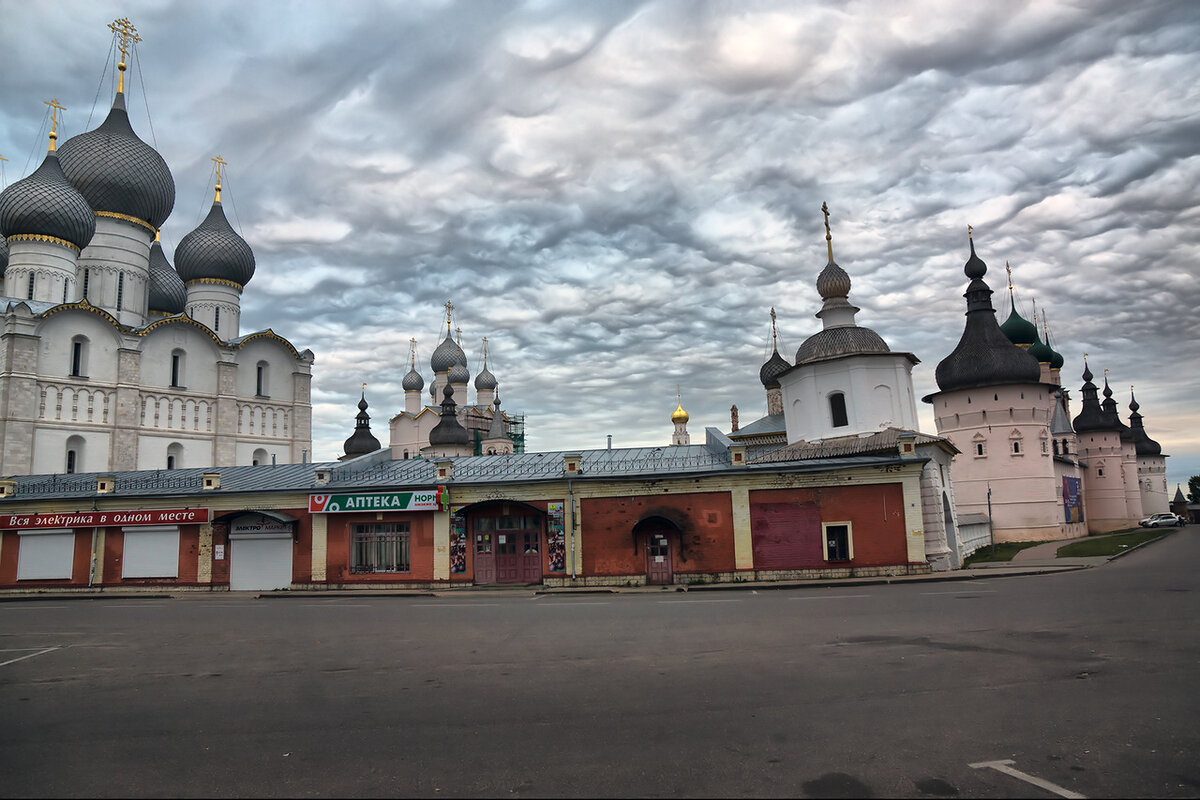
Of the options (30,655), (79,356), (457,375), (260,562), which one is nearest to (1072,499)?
(260,562)

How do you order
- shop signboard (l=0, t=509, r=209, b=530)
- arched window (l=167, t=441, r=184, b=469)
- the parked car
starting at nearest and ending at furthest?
1. shop signboard (l=0, t=509, r=209, b=530)
2. arched window (l=167, t=441, r=184, b=469)
3. the parked car

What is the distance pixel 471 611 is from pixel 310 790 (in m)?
12.7

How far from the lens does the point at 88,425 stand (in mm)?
38312

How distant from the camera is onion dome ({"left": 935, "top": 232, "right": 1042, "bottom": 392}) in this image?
1577 inches

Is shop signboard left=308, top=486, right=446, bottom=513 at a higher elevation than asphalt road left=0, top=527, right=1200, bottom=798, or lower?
higher

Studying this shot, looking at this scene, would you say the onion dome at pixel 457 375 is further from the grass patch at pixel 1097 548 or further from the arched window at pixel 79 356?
the grass patch at pixel 1097 548

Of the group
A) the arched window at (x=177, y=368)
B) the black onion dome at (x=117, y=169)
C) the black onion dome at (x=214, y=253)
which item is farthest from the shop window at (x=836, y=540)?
the black onion dome at (x=117, y=169)

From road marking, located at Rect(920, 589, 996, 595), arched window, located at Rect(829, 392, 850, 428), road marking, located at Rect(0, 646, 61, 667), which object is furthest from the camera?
arched window, located at Rect(829, 392, 850, 428)

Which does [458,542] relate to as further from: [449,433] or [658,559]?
[449,433]

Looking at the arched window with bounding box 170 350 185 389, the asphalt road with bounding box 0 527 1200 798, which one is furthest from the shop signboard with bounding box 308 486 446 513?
the arched window with bounding box 170 350 185 389

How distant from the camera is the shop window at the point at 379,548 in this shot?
26.1 metres

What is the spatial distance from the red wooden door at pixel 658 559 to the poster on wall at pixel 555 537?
2932 mm

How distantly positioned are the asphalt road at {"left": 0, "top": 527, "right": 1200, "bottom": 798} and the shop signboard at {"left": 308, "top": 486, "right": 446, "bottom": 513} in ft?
33.0

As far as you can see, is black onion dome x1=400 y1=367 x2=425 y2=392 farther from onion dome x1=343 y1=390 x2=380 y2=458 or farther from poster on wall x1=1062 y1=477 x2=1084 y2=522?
poster on wall x1=1062 y1=477 x2=1084 y2=522
